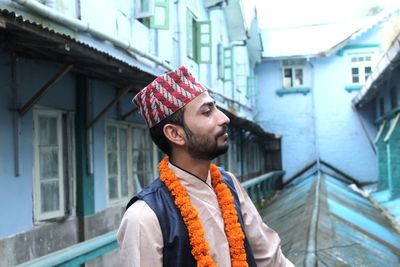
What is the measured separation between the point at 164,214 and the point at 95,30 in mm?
4356

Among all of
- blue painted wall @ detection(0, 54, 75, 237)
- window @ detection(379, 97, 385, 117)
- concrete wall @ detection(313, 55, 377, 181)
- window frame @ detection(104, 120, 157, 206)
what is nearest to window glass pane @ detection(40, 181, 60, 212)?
blue painted wall @ detection(0, 54, 75, 237)

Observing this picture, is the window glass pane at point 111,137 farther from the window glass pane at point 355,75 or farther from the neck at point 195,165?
the window glass pane at point 355,75

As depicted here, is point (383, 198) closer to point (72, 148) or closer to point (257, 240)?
point (72, 148)

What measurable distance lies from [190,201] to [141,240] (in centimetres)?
25

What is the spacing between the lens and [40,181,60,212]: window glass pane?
204 inches

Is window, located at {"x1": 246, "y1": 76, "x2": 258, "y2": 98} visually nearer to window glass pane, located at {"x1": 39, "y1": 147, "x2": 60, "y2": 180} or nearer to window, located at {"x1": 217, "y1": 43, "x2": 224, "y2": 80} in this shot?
window, located at {"x1": 217, "y1": 43, "x2": 224, "y2": 80}

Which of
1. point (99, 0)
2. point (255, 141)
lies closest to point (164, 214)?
point (99, 0)

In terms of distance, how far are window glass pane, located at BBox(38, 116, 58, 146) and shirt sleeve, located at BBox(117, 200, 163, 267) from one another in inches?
154

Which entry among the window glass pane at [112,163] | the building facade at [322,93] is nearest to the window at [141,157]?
the window glass pane at [112,163]

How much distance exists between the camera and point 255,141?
65.1 feet

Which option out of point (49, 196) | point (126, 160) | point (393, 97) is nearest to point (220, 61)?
point (393, 97)

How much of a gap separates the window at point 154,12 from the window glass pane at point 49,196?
3216 mm

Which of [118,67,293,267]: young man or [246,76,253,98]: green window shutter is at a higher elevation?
[246,76,253,98]: green window shutter

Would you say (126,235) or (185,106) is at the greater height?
(185,106)
